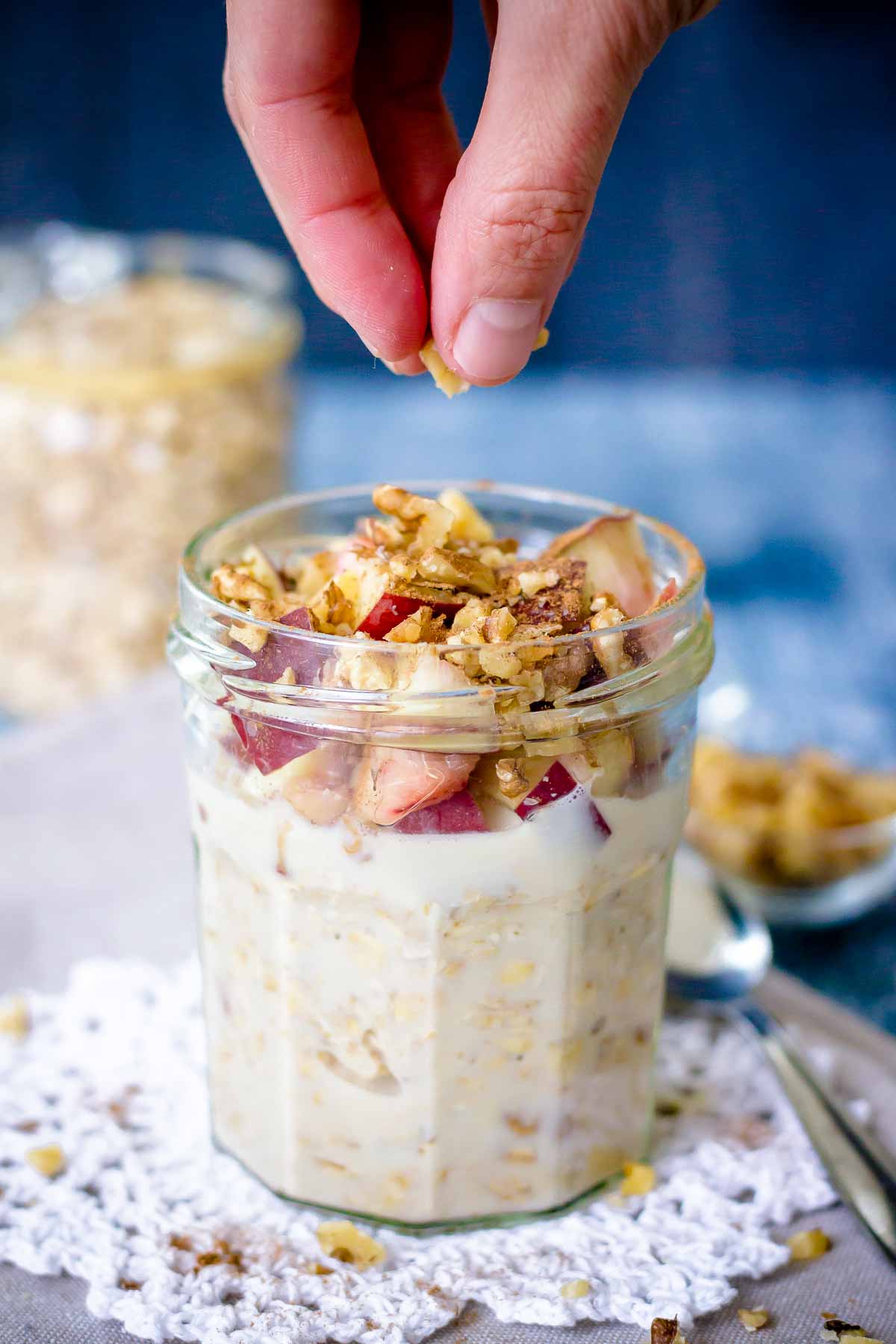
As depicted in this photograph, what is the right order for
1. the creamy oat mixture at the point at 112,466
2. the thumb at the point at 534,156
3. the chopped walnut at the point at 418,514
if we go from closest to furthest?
1. the thumb at the point at 534,156
2. the chopped walnut at the point at 418,514
3. the creamy oat mixture at the point at 112,466

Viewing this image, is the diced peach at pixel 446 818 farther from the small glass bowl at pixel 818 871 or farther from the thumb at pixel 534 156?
the small glass bowl at pixel 818 871

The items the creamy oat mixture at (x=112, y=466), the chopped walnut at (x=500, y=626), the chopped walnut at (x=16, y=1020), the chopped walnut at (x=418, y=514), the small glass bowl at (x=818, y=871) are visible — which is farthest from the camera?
the creamy oat mixture at (x=112, y=466)

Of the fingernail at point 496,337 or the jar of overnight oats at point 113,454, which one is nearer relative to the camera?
the fingernail at point 496,337

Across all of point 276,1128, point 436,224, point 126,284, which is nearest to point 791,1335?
point 276,1128

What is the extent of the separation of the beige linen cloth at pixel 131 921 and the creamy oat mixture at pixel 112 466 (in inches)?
14.0

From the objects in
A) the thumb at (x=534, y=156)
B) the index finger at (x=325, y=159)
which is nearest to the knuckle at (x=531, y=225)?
the thumb at (x=534, y=156)

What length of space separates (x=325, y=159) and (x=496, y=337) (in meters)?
0.14

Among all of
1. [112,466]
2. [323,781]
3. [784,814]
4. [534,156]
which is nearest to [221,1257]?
[323,781]

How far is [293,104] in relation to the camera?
71 cm

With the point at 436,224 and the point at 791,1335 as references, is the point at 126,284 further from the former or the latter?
the point at 791,1335

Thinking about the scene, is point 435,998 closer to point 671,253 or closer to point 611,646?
point 611,646

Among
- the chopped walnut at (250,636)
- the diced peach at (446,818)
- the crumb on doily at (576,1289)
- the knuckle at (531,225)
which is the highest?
the knuckle at (531,225)

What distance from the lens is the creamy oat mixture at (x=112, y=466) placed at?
167cm

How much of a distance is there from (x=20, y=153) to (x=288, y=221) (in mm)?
2499
